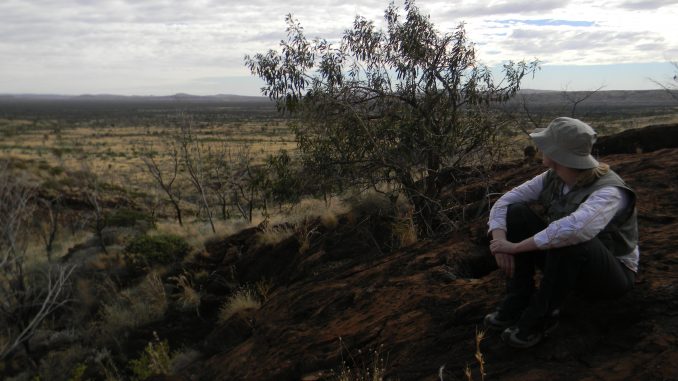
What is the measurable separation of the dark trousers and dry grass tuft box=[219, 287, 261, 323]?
4.63 m

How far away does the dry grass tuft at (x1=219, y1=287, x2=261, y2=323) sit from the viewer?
762cm

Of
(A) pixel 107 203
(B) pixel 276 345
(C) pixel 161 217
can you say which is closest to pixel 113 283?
(B) pixel 276 345

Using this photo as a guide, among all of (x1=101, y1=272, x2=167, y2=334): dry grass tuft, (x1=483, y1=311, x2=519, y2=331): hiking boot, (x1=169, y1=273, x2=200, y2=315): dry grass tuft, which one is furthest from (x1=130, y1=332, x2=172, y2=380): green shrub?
(x1=483, y1=311, x2=519, y2=331): hiking boot

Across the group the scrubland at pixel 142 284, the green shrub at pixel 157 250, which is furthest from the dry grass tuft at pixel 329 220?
the green shrub at pixel 157 250

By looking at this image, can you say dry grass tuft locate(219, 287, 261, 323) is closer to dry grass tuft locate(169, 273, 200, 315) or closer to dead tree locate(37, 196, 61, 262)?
dry grass tuft locate(169, 273, 200, 315)

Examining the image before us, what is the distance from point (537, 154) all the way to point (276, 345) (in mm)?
6313

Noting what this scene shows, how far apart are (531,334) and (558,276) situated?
412 mm

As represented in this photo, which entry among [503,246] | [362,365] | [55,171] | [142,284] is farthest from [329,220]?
[55,171]

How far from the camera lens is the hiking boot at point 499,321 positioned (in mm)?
3416

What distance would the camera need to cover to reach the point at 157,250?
12391mm

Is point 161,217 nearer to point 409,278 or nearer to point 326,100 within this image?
point 326,100

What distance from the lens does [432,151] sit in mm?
7945

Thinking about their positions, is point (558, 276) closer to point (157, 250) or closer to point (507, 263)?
point (507, 263)

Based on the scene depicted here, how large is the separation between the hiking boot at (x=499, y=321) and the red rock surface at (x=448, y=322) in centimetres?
10
